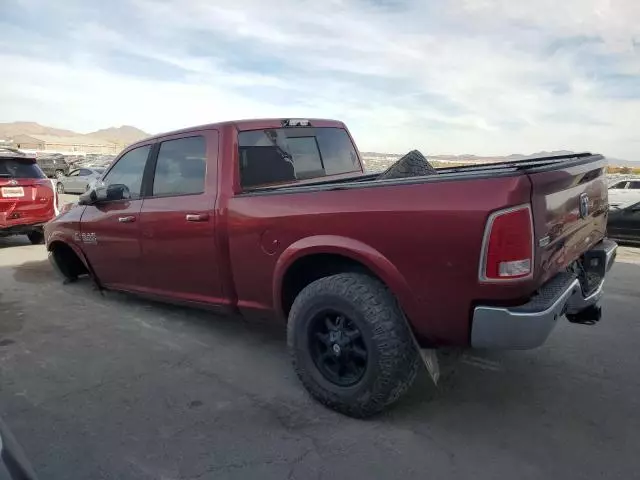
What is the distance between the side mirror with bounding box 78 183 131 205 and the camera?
14.9 ft

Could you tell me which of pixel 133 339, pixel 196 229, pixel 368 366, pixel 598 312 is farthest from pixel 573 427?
pixel 133 339

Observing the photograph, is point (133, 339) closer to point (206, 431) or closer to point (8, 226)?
point (206, 431)

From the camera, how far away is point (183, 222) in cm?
395

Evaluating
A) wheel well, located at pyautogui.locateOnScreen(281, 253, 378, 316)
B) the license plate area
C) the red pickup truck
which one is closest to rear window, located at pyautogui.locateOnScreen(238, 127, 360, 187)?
the red pickup truck

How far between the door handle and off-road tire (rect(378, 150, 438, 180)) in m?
1.33

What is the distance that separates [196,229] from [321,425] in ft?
5.68

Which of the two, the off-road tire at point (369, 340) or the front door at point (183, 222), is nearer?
the off-road tire at point (369, 340)

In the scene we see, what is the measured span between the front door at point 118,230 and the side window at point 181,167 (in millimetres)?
263

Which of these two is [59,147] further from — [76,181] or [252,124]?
[252,124]

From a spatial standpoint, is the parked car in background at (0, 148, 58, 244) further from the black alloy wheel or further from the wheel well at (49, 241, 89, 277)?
the black alloy wheel

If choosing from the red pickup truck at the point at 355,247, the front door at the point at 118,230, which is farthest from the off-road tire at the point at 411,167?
the front door at the point at 118,230

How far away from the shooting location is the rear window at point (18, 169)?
26.9 feet

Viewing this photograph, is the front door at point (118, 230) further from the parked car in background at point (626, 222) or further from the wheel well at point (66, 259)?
the parked car in background at point (626, 222)

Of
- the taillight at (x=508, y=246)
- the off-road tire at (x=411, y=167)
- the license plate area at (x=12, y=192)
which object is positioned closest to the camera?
the taillight at (x=508, y=246)
